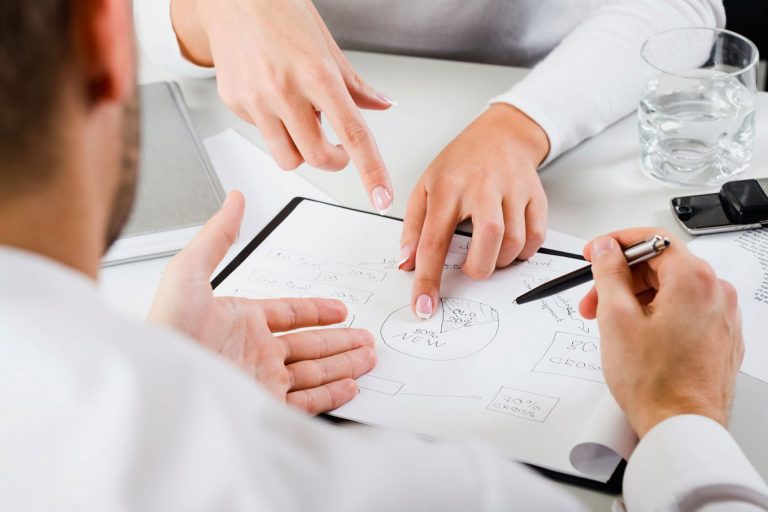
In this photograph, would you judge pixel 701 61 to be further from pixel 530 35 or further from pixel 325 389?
pixel 325 389

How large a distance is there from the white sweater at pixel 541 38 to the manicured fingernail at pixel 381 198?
22cm

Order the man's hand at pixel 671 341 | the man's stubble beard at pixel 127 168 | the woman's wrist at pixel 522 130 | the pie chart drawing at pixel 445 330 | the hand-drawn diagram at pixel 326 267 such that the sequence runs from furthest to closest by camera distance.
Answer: the woman's wrist at pixel 522 130
the hand-drawn diagram at pixel 326 267
the pie chart drawing at pixel 445 330
the man's hand at pixel 671 341
the man's stubble beard at pixel 127 168

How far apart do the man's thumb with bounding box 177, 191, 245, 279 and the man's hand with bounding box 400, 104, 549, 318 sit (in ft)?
0.58

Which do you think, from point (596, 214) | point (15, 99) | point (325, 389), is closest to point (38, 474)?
point (15, 99)

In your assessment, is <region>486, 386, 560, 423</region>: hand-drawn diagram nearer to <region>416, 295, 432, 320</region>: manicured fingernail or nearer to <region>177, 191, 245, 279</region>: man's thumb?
<region>416, 295, 432, 320</region>: manicured fingernail

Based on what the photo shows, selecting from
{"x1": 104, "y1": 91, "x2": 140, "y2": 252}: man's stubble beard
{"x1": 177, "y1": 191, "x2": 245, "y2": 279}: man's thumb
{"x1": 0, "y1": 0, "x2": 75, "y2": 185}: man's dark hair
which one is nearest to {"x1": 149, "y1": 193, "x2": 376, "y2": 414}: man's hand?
{"x1": 177, "y1": 191, "x2": 245, "y2": 279}: man's thumb

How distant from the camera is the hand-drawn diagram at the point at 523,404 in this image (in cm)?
69

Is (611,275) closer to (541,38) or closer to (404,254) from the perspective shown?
(404,254)

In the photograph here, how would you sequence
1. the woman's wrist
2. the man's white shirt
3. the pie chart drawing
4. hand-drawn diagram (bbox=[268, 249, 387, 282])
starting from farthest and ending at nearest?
the woman's wrist
hand-drawn diagram (bbox=[268, 249, 387, 282])
the pie chart drawing
the man's white shirt

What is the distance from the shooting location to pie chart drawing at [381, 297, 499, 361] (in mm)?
760

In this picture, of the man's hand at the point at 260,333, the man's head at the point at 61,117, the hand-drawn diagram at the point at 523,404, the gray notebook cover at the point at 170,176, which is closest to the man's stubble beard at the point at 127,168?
the man's head at the point at 61,117

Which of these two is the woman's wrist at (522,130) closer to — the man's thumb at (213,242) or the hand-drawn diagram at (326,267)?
the hand-drawn diagram at (326,267)

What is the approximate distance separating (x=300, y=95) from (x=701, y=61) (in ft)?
1.48

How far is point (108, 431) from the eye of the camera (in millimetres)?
316
